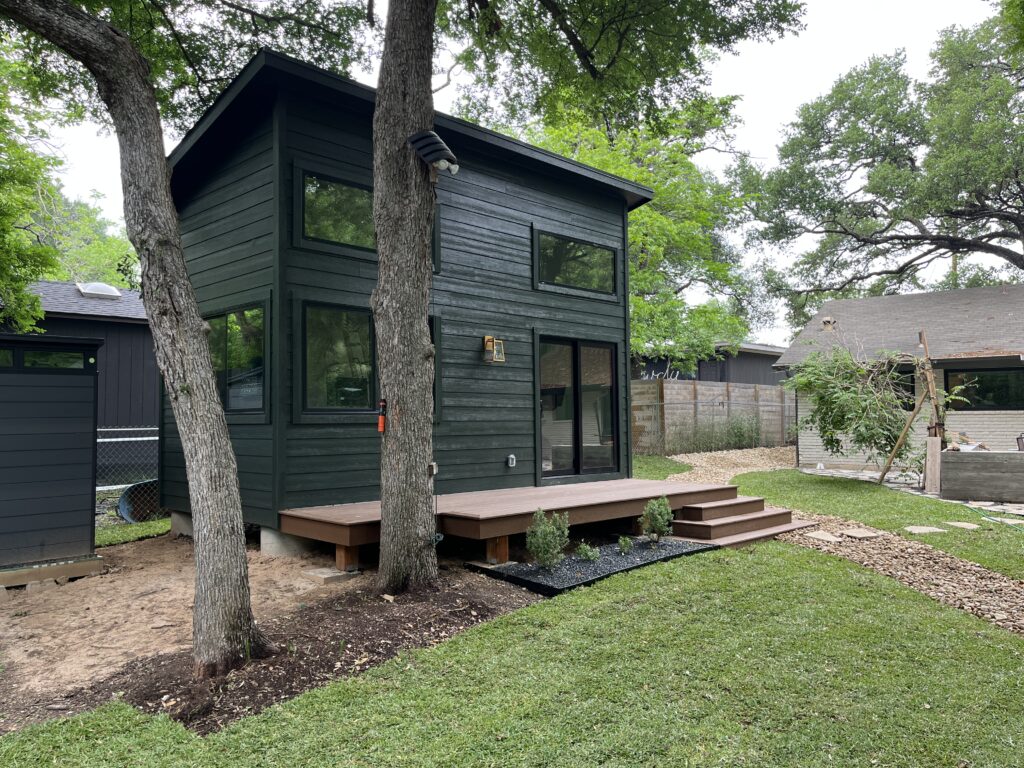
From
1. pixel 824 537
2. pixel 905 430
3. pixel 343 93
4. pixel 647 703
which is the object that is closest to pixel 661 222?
pixel 905 430

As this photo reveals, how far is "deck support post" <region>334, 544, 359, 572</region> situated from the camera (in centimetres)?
496

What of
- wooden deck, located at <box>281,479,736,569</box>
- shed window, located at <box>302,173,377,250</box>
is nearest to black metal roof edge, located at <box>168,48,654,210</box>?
shed window, located at <box>302,173,377,250</box>

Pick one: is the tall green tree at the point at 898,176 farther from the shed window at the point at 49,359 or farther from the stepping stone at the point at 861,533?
the shed window at the point at 49,359

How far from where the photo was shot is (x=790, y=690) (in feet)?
9.97

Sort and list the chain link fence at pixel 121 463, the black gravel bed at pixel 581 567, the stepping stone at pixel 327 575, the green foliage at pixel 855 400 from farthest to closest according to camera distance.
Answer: the green foliage at pixel 855 400 < the chain link fence at pixel 121 463 < the stepping stone at pixel 327 575 < the black gravel bed at pixel 581 567

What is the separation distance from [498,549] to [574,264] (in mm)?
4170

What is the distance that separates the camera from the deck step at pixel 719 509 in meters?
6.49

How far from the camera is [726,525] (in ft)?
20.9

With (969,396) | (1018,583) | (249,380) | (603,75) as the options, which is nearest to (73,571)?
(249,380)

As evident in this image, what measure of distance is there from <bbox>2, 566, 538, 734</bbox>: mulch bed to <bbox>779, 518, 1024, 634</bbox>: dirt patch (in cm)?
299

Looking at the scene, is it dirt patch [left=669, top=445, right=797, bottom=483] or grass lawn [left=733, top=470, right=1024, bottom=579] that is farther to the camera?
dirt patch [left=669, top=445, right=797, bottom=483]

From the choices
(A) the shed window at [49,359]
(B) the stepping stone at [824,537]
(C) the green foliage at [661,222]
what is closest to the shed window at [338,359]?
(A) the shed window at [49,359]

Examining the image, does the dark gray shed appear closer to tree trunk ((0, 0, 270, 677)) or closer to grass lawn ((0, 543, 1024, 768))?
tree trunk ((0, 0, 270, 677))

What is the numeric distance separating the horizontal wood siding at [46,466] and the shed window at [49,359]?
11.6 inches
